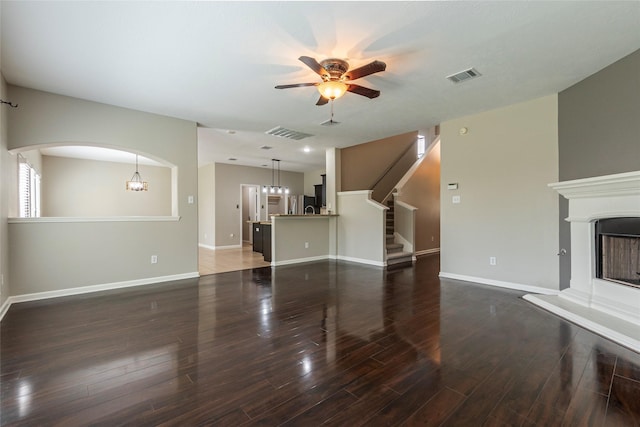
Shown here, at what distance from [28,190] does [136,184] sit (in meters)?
2.65

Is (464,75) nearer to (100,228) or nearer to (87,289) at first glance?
(100,228)

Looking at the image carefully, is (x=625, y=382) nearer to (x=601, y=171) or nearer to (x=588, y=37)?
(x=601, y=171)

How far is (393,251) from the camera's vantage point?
6895 millimetres

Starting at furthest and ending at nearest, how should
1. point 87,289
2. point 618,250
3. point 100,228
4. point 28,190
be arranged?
point 28,190 → point 100,228 → point 87,289 → point 618,250

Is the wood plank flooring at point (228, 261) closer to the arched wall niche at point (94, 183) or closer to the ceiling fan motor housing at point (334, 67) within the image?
the arched wall niche at point (94, 183)

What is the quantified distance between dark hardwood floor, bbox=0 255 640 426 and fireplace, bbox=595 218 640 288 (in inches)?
29.3

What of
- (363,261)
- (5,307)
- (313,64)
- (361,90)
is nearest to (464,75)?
(361,90)

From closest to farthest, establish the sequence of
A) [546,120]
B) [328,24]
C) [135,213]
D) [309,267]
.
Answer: [328,24] → [546,120] → [309,267] → [135,213]

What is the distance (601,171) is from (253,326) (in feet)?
13.8

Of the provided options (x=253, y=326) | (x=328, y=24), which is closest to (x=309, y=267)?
(x=253, y=326)

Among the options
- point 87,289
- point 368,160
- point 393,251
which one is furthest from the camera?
point 368,160

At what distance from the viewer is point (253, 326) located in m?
2.83

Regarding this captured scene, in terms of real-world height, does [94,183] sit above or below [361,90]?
below

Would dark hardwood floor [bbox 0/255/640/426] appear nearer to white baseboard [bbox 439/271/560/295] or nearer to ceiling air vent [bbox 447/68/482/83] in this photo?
white baseboard [bbox 439/271/560/295]
